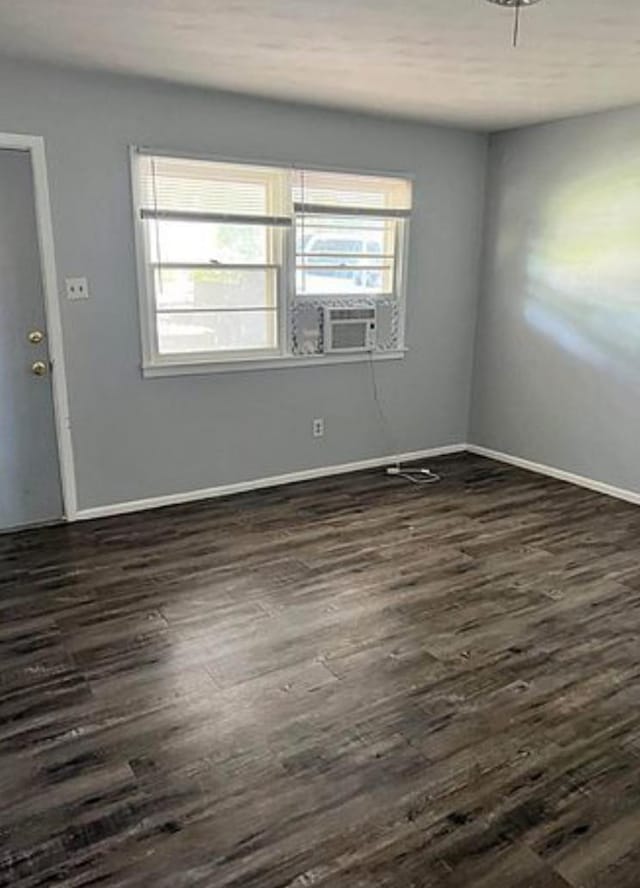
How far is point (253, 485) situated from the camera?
4531 millimetres

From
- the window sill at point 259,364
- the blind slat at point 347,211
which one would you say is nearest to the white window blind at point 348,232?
the blind slat at point 347,211

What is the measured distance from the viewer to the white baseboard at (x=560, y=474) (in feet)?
14.4

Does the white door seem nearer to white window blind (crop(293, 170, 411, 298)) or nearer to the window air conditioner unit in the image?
white window blind (crop(293, 170, 411, 298))

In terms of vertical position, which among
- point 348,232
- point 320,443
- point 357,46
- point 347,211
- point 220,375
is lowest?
point 320,443

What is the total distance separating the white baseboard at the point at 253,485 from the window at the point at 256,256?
2.73ft

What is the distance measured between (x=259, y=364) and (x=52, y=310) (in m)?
1.30

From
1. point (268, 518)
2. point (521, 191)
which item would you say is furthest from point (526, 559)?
point (521, 191)

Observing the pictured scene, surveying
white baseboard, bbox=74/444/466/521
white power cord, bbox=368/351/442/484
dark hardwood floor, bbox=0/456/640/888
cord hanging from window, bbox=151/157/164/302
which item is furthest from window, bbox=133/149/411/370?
dark hardwood floor, bbox=0/456/640/888

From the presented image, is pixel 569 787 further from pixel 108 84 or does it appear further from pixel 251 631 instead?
pixel 108 84

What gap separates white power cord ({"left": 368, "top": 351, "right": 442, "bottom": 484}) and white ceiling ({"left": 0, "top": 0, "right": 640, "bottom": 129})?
1.84 meters

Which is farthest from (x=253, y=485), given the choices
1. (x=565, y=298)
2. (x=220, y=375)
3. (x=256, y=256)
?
A: (x=565, y=298)

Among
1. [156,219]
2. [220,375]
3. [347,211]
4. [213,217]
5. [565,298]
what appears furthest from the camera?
[565,298]

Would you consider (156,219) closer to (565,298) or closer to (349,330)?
(349,330)

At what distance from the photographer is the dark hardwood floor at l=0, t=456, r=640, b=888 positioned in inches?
67.4
